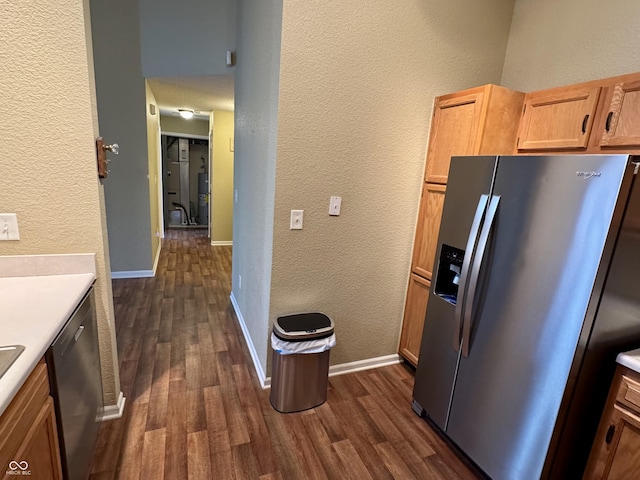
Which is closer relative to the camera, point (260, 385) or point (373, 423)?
point (373, 423)

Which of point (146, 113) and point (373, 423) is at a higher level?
point (146, 113)

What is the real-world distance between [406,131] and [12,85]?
1972 mm

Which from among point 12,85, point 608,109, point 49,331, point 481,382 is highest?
point 608,109

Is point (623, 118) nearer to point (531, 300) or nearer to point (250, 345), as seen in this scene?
point (531, 300)

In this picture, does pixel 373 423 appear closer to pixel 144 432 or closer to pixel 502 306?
pixel 502 306

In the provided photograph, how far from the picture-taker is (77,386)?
127cm

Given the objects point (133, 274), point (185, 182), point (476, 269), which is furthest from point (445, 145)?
point (185, 182)

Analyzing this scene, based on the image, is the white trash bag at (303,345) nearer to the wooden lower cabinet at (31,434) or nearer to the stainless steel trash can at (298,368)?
the stainless steel trash can at (298,368)

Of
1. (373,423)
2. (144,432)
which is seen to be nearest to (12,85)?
(144,432)

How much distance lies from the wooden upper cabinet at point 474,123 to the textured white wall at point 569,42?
0.33 m

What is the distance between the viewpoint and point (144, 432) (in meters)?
1.72

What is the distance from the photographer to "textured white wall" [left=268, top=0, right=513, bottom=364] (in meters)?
1.77

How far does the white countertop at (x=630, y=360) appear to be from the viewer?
3.76 ft

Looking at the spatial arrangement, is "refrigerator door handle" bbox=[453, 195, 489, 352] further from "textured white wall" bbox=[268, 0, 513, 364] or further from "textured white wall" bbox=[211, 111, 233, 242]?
"textured white wall" bbox=[211, 111, 233, 242]
